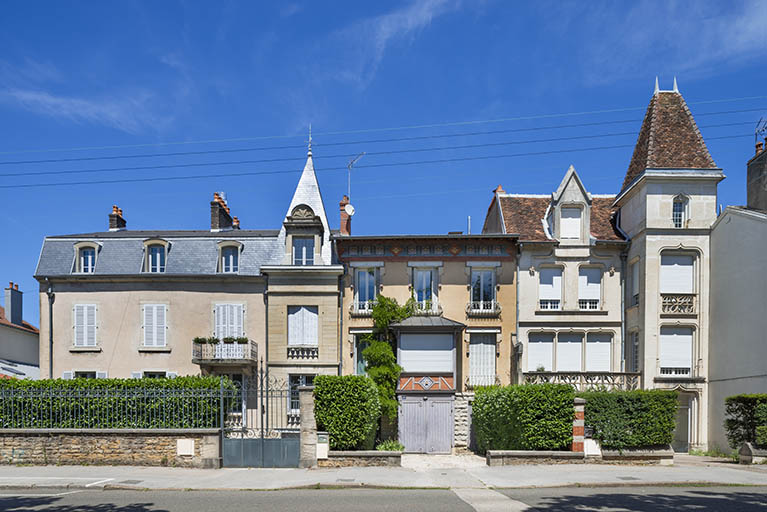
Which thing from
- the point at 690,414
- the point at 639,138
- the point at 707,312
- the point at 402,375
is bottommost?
the point at 690,414

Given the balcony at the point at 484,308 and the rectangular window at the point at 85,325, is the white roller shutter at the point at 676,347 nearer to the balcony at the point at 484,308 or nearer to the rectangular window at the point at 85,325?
the balcony at the point at 484,308

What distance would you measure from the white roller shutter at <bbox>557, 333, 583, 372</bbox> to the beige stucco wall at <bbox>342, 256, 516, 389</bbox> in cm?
197

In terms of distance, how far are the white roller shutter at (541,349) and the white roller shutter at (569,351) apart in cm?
31

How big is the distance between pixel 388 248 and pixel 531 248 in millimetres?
5577

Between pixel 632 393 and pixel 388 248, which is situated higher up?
pixel 388 248

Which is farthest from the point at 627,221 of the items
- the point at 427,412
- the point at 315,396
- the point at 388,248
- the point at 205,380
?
the point at 205,380

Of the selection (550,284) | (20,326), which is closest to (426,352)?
(550,284)

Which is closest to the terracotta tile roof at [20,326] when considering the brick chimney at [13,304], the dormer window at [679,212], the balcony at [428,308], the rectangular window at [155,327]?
the brick chimney at [13,304]

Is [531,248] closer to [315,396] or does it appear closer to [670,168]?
[670,168]

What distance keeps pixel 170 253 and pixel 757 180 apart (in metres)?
22.4

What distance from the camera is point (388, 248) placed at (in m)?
23.5

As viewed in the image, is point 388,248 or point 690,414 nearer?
point 690,414

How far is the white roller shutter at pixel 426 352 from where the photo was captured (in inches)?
864

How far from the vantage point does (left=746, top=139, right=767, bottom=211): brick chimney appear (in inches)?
837
